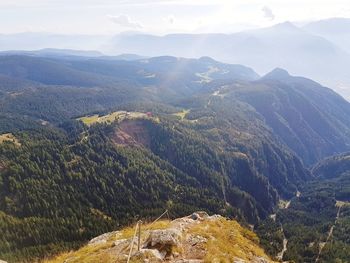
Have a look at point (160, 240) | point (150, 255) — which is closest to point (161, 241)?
point (160, 240)

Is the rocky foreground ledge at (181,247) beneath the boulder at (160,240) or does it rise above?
beneath


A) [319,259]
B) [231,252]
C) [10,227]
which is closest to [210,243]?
[231,252]

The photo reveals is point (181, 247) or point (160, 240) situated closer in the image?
point (160, 240)

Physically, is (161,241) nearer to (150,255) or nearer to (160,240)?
(160,240)

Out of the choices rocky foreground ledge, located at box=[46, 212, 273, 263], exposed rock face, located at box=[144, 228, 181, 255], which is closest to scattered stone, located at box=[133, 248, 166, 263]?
rocky foreground ledge, located at box=[46, 212, 273, 263]

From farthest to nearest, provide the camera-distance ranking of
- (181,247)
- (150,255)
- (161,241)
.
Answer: (181,247) → (161,241) → (150,255)

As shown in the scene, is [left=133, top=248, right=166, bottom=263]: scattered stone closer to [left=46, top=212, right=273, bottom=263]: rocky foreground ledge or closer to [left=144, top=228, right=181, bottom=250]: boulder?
[left=46, top=212, right=273, bottom=263]: rocky foreground ledge

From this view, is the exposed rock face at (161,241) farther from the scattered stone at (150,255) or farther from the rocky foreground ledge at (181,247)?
the scattered stone at (150,255)

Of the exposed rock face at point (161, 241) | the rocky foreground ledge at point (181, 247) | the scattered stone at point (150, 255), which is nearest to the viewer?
the scattered stone at point (150, 255)

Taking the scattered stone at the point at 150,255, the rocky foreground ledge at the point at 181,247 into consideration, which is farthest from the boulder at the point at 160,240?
the scattered stone at the point at 150,255
